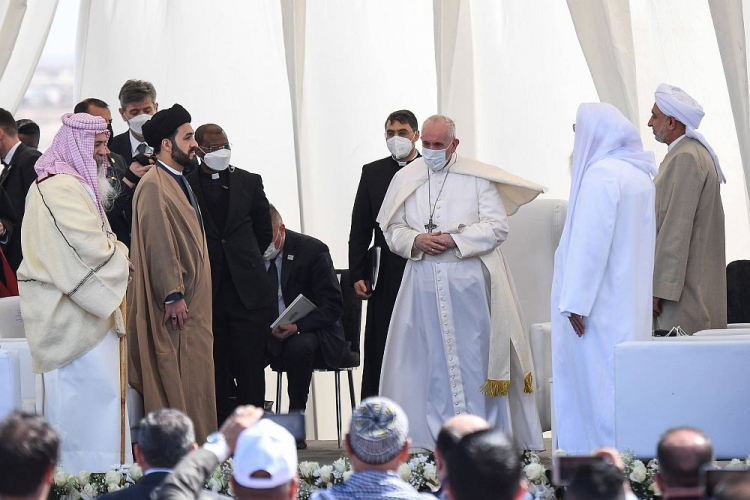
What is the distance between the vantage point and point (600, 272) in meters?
5.75

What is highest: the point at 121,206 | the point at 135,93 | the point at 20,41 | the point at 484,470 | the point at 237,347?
the point at 20,41

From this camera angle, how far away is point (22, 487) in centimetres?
293

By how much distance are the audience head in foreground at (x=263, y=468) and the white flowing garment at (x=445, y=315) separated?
4.03 metres

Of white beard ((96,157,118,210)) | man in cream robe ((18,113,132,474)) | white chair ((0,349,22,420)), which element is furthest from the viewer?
white beard ((96,157,118,210))

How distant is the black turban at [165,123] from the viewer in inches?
261

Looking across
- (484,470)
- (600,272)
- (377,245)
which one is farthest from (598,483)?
(377,245)

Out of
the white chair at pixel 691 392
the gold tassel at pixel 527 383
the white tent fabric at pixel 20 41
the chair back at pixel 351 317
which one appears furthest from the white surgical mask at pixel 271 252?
the white chair at pixel 691 392

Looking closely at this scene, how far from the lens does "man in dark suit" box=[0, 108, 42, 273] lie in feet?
25.0

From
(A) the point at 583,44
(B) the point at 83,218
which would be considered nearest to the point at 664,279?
(A) the point at 583,44

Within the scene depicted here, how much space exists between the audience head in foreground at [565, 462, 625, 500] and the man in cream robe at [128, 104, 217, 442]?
13.1 feet

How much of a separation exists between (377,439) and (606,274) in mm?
2789

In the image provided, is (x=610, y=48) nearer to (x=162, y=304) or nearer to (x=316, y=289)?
(x=316, y=289)

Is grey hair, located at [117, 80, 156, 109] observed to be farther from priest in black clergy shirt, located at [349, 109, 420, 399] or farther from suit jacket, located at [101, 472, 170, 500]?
suit jacket, located at [101, 472, 170, 500]

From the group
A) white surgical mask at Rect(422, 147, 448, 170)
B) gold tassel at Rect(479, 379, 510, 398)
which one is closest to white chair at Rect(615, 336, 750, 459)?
gold tassel at Rect(479, 379, 510, 398)
